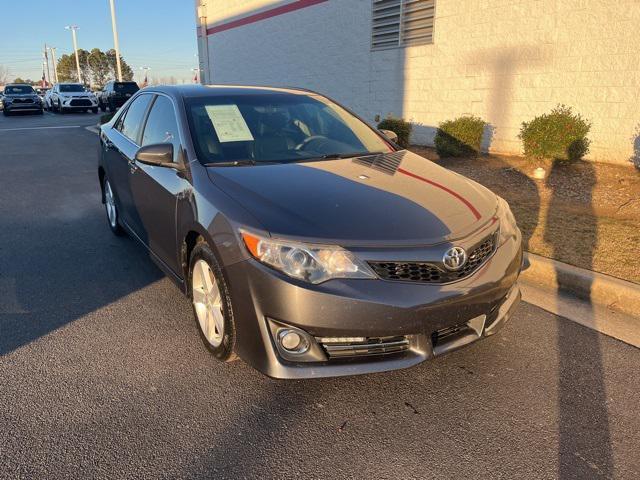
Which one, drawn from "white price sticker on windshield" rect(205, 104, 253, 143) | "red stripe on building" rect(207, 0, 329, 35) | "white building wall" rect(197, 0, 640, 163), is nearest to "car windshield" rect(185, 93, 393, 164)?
"white price sticker on windshield" rect(205, 104, 253, 143)

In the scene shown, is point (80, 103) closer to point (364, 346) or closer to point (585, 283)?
point (585, 283)

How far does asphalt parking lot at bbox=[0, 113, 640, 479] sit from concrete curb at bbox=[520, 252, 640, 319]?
0.55 metres

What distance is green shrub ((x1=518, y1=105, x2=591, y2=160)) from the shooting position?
707 centimetres

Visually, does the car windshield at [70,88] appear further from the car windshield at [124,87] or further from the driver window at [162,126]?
the driver window at [162,126]

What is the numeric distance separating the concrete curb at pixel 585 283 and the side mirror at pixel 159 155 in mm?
2971

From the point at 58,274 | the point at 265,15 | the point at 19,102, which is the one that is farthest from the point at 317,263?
the point at 19,102

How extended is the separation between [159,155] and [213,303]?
1067 millimetres

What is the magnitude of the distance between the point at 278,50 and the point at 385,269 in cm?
1593

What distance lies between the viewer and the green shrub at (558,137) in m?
7.07

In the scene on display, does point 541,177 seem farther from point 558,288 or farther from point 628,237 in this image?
point 558,288

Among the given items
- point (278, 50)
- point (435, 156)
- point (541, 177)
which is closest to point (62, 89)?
point (278, 50)

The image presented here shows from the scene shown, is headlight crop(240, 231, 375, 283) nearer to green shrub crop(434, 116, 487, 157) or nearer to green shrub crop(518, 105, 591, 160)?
green shrub crop(518, 105, 591, 160)

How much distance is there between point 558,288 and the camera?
4.05m

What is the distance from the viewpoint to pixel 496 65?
9086mm
